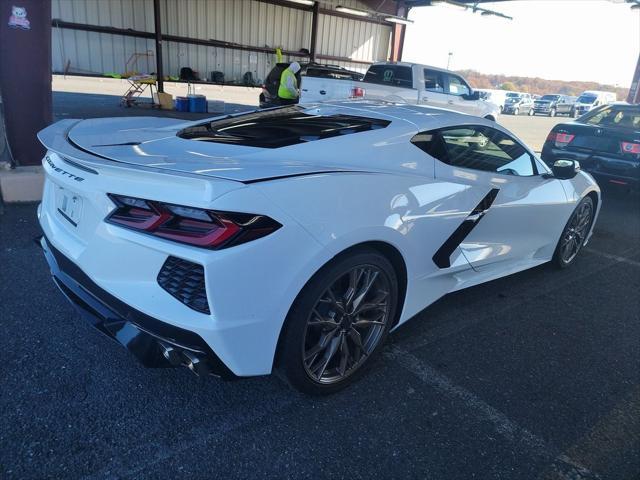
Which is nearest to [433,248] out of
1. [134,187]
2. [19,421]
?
[134,187]

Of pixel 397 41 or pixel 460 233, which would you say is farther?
pixel 397 41

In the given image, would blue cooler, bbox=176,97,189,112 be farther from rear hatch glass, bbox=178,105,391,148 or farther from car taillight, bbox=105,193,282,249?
car taillight, bbox=105,193,282,249

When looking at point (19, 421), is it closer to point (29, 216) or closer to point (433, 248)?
point (433, 248)

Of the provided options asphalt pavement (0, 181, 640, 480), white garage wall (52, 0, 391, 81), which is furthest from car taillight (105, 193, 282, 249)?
white garage wall (52, 0, 391, 81)

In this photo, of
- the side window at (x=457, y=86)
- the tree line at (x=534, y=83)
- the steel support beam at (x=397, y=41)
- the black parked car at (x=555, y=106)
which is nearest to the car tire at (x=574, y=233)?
the side window at (x=457, y=86)

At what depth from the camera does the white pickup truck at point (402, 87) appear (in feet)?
35.8

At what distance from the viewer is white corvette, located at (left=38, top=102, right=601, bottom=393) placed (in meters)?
1.88

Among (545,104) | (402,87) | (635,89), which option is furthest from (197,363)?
(545,104)

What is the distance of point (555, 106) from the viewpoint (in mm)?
34625

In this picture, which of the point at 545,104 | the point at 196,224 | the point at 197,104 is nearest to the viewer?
the point at 196,224

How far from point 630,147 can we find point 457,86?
20.1ft

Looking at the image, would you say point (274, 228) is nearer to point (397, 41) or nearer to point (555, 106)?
point (397, 41)

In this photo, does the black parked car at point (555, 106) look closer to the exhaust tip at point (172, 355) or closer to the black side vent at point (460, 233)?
the black side vent at point (460, 233)

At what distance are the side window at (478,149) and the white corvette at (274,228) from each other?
16mm
